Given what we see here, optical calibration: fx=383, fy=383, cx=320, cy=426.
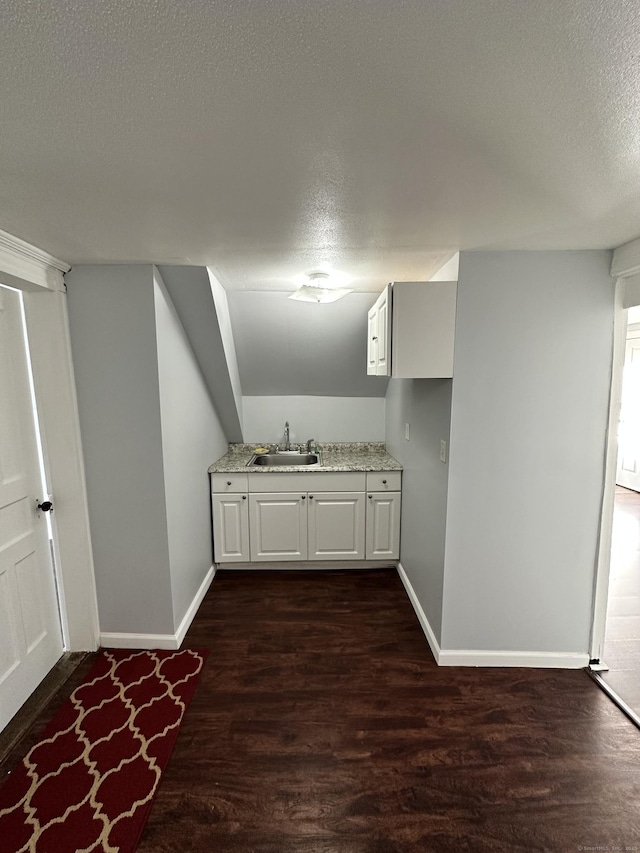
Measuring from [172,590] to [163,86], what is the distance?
2311 mm

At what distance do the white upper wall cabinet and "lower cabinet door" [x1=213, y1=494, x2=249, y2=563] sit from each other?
174 centimetres

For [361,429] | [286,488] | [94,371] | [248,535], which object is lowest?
[248,535]

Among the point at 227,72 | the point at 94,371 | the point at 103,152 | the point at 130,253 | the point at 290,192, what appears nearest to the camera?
the point at 227,72

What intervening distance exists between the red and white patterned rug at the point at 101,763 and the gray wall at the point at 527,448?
60.2 inches

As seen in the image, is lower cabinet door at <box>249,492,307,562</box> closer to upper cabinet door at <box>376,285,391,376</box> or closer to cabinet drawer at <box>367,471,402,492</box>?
cabinet drawer at <box>367,471,402,492</box>

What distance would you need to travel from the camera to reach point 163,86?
2.65ft

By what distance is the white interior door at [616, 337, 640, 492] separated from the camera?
519 centimetres

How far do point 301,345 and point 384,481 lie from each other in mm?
1304

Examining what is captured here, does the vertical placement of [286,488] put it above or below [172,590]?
above

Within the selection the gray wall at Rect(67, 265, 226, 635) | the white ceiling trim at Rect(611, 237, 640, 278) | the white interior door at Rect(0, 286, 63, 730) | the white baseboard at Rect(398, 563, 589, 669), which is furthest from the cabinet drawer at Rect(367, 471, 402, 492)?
the white interior door at Rect(0, 286, 63, 730)

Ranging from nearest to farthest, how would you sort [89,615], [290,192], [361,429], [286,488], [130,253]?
1. [290,192]
2. [130,253]
3. [89,615]
4. [286,488]
5. [361,429]

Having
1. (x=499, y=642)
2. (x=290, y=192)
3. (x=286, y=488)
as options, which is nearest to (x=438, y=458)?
(x=499, y=642)

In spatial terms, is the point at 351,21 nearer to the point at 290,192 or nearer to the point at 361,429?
the point at 290,192

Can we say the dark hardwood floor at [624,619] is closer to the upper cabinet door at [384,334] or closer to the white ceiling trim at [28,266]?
the upper cabinet door at [384,334]
